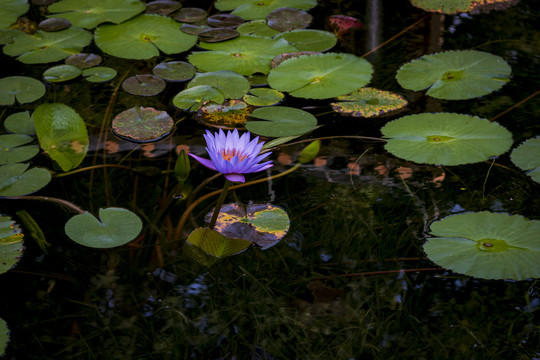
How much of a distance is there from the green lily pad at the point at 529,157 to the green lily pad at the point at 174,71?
130cm

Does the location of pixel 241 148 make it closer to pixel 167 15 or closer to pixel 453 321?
pixel 453 321

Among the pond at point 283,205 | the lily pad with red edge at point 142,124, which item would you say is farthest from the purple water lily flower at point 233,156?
the lily pad with red edge at point 142,124

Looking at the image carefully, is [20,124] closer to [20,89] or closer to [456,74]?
[20,89]

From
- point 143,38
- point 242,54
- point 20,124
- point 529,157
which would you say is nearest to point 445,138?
point 529,157

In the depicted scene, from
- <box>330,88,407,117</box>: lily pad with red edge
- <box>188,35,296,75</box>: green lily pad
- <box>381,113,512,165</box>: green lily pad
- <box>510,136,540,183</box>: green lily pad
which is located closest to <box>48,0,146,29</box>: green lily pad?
<box>188,35,296,75</box>: green lily pad

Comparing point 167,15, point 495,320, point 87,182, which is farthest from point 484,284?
point 167,15

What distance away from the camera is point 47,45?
246 cm

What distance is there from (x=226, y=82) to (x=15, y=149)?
83 cm

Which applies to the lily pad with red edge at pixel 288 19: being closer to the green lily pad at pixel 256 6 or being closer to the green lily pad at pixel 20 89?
the green lily pad at pixel 256 6

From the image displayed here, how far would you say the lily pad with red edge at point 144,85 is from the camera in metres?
2.16

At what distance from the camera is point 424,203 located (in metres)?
1.66

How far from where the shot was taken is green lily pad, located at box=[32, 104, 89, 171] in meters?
1.82

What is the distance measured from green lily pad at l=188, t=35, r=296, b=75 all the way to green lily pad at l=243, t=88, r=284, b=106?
5.6 inches

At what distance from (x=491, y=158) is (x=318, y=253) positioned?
729 mm
